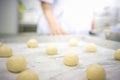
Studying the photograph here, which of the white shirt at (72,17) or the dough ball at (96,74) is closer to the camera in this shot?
the dough ball at (96,74)

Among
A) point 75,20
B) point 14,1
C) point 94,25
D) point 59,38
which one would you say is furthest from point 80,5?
point 14,1

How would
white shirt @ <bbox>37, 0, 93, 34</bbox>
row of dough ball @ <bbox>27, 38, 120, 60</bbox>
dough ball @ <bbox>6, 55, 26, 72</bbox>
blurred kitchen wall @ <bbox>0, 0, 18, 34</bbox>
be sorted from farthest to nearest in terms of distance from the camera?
white shirt @ <bbox>37, 0, 93, 34</bbox>, blurred kitchen wall @ <bbox>0, 0, 18, 34</bbox>, row of dough ball @ <bbox>27, 38, 120, 60</bbox>, dough ball @ <bbox>6, 55, 26, 72</bbox>

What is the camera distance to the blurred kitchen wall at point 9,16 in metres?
3.29

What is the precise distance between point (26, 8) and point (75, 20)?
3.56 ft

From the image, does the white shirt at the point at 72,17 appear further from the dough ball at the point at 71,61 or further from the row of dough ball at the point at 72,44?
the dough ball at the point at 71,61

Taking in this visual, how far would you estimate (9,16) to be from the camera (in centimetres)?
330

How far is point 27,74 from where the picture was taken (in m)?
1.20

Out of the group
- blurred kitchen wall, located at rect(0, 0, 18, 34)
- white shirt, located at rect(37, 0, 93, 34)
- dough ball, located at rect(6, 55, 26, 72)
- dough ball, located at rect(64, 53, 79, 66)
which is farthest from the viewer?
white shirt, located at rect(37, 0, 93, 34)

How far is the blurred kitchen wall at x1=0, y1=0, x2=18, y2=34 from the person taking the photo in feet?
10.8

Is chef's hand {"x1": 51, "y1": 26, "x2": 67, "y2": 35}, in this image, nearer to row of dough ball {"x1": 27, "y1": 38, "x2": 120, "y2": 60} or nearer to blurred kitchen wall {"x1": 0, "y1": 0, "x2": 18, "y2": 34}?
blurred kitchen wall {"x1": 0, "y1": 0, "x2": 18, "y2": 34}

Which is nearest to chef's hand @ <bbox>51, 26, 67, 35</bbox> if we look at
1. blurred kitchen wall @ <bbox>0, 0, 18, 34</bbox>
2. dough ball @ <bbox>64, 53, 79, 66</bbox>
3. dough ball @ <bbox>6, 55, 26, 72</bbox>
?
blurred kitchen wall @ <bbox>0, 0, 18, 34</bbox>

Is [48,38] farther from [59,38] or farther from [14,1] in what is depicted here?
[14,1]

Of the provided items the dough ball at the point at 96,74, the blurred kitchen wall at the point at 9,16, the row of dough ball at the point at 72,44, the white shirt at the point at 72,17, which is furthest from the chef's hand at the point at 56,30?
the dough ball at the point at 96,74

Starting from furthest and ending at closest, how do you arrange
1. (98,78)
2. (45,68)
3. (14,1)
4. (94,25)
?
(94,25), (14,1), (45,68), (98,78)
